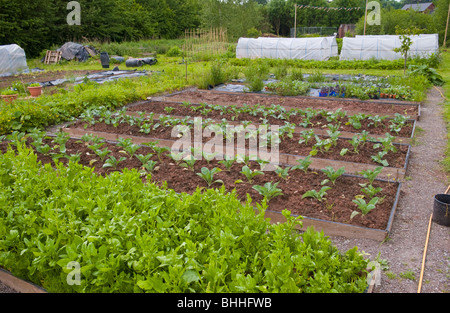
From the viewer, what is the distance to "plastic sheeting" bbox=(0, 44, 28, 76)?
14633 mm

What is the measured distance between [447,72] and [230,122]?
10915mm

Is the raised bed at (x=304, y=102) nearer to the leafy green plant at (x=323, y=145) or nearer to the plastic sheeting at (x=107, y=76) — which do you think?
the leafy green plant at (x=323, y=145)

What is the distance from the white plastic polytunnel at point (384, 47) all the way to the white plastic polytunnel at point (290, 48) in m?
0.92

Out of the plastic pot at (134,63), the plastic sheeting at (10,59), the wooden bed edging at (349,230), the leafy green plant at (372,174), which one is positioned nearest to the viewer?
the wooden bed edging at (349,230)

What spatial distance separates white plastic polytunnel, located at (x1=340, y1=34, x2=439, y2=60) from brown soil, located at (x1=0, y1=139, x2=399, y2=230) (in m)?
13.1

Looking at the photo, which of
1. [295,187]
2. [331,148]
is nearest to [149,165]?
[295,187]

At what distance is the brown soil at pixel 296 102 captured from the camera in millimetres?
7477

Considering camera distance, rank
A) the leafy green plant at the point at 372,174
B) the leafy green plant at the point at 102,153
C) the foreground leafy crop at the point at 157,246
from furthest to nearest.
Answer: the leafy green plant at the point at 102,153 < the leafy green plant at the point at 372,174 < the foreground leafy crop at the point at 157,246

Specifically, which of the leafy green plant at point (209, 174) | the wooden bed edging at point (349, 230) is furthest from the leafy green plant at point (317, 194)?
the leafy green plant at point (209, 174)

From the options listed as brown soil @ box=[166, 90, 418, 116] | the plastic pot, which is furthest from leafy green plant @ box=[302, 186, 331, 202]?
the plastic pot

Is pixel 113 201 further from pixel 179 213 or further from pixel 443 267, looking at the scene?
pixel 443 267

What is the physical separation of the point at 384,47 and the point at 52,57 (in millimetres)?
17025

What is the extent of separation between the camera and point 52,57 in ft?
62.9
